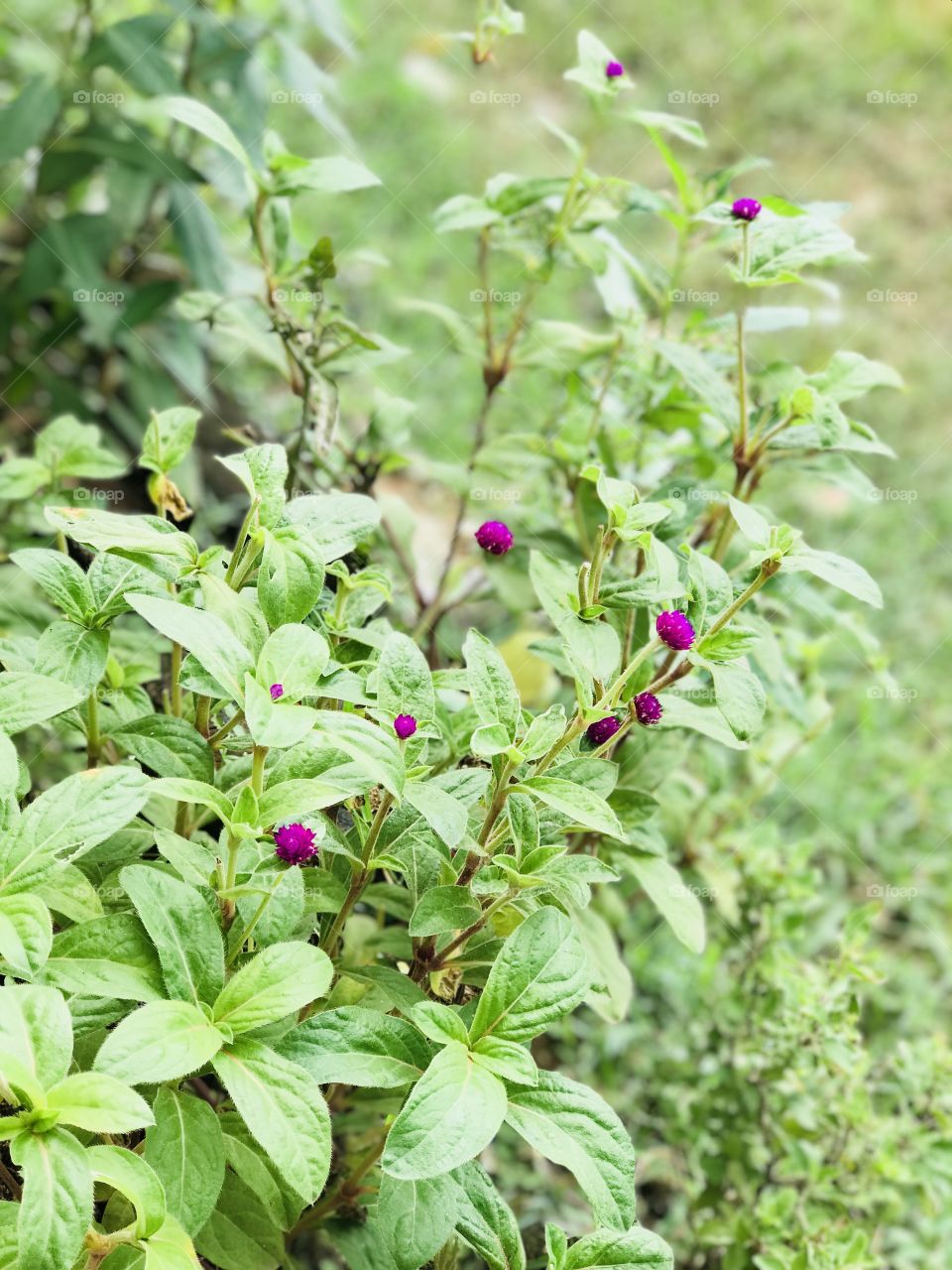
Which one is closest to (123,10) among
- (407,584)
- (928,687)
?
(407,584)

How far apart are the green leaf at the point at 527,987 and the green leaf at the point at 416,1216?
0.14m

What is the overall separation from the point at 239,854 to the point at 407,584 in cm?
90

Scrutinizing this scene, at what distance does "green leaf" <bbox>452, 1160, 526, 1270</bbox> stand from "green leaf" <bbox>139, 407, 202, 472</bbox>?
34.1 inches

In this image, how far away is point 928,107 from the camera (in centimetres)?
520

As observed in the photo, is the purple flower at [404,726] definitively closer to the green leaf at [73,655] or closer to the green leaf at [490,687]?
the green leaf at [490,687]

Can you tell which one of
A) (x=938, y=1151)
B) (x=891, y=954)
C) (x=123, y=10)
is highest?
(x=123, y=10)

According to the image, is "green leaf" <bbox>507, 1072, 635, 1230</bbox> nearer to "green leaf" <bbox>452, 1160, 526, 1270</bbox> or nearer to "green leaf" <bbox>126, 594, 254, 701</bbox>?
"green leaf" <bbox>452, 1160, 526, 1270</bbox>

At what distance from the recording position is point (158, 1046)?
35.3 inches

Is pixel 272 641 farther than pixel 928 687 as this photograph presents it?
No

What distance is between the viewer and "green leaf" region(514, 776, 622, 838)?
1.04 m

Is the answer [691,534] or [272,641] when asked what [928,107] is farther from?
[272,641]

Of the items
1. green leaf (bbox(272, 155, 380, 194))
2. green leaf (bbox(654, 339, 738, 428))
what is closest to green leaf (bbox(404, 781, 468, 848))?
green leaf (bbox(654, 339, 738, 428))

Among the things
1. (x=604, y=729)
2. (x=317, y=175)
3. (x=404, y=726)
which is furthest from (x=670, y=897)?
(x=317, y=175)

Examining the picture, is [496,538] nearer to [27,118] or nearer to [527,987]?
[527,987]
